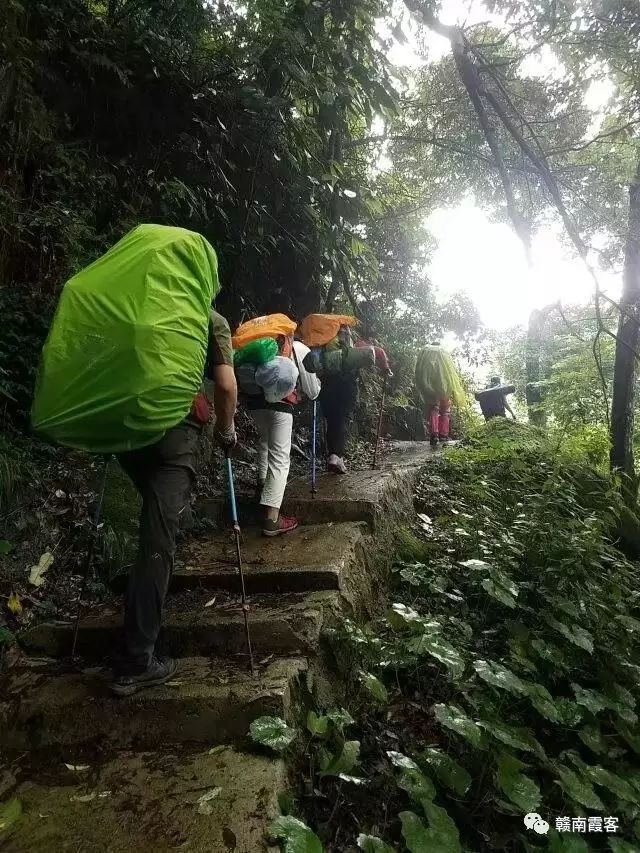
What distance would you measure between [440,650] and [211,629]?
4.47 feet

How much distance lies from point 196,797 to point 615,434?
5.64 m

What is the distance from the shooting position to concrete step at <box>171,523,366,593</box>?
347 centimetres

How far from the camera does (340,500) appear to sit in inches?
178

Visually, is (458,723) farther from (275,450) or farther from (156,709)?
(275,450)

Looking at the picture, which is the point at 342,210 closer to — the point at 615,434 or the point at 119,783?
the point at 615,434

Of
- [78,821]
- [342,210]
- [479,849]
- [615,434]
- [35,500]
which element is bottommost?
[479,849]

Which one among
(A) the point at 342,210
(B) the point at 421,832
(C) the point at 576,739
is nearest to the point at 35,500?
(B) the point at 421,832

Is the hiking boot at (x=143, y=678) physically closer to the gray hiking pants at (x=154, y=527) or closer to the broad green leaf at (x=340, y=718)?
the gray hiking pants at (x=154, y=527)

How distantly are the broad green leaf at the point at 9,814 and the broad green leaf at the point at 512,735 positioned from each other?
81.8 inches

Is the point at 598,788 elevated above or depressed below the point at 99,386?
below

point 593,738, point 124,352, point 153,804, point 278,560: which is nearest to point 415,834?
point 153,804

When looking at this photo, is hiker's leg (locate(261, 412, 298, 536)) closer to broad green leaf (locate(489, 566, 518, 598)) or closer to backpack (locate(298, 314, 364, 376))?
backpack (locate(298, 314, 364, 376))

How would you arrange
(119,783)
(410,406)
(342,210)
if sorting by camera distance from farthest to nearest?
1. (410,406)
2. (342,210)
3. (119,783)

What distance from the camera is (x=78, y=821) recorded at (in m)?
2.08
